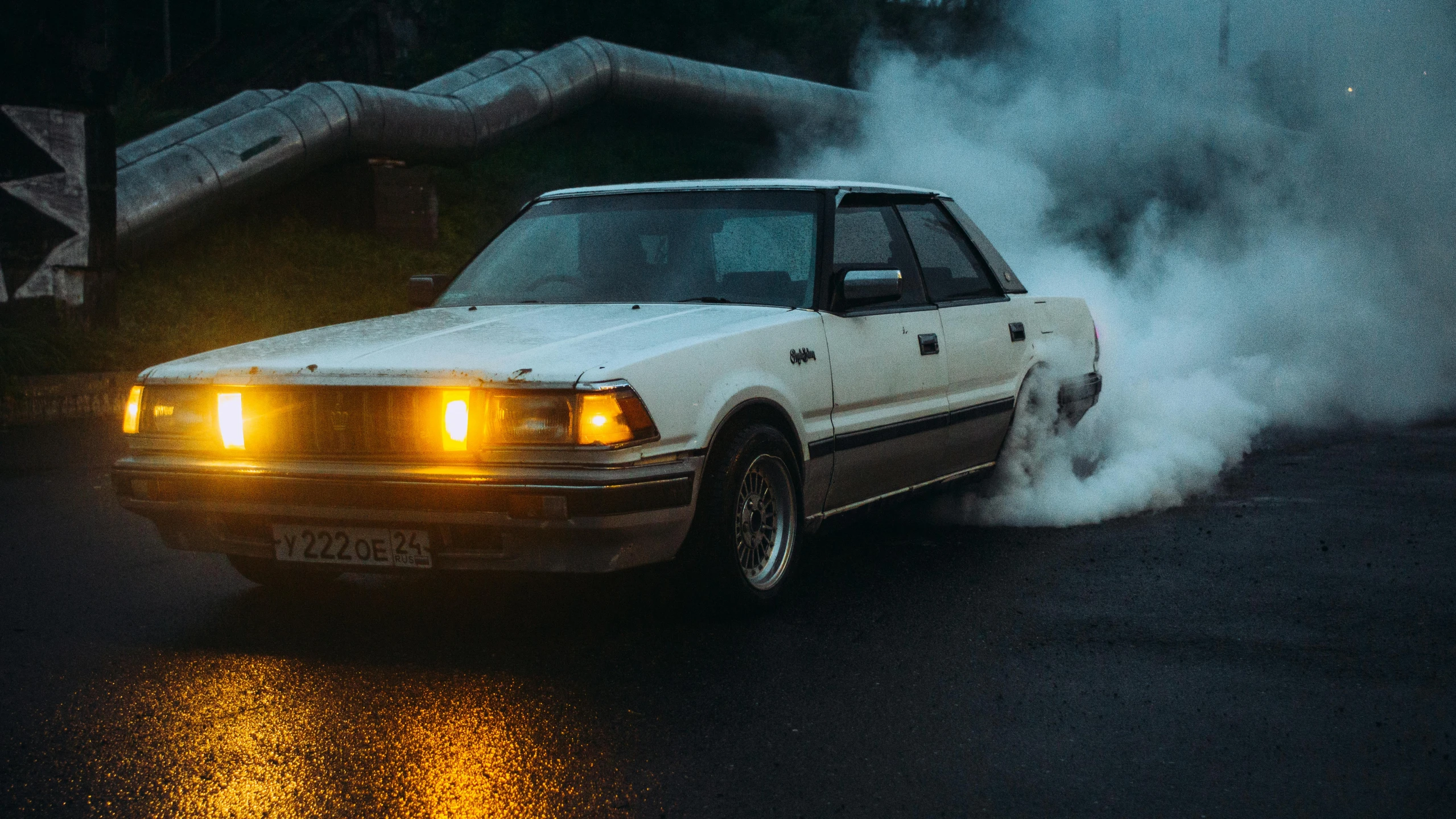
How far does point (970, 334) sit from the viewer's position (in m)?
6.09

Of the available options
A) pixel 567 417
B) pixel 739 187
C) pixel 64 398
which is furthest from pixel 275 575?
pixel 64 398

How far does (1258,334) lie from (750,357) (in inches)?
434

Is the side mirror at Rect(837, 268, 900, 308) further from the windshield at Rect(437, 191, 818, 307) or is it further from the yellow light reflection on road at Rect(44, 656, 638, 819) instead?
the yellow light reflection on road at Rect(44, 656, 638, 819)

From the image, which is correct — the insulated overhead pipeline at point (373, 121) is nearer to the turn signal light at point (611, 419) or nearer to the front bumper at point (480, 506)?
the front bumper at point (480, 506)

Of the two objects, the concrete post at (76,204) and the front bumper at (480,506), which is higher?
the concrete post at (76,204)

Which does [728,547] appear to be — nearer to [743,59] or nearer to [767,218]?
[767,218]

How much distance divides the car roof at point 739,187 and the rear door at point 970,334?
32 cm

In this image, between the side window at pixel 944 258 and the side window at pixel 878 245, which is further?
the side window at pixel 944 258

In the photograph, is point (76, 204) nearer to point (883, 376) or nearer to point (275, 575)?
point (275, 575)

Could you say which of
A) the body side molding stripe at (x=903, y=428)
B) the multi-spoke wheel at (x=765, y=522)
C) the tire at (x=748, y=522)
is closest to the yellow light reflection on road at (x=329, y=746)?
the tire at (x=748, y=522)

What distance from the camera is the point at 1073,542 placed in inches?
239

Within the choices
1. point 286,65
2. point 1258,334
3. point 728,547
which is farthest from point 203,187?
point 286,65

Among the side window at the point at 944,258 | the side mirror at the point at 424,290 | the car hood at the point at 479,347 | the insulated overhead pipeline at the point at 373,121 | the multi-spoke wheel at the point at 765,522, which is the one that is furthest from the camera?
the insulated overhead pipeline at the point at 373,121

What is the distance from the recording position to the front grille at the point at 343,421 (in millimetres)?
4238
